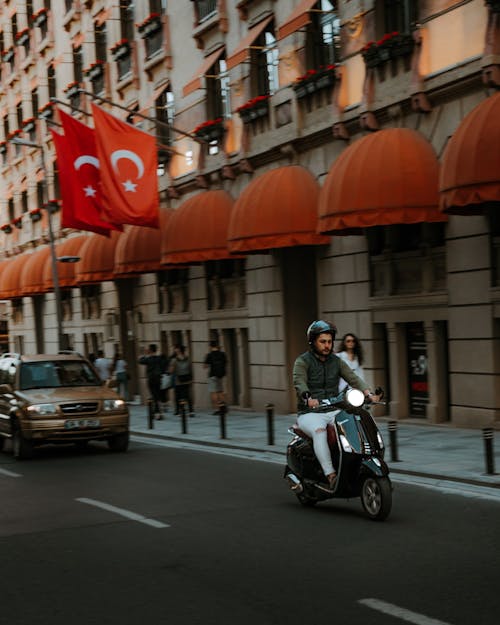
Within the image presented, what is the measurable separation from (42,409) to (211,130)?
1199cm

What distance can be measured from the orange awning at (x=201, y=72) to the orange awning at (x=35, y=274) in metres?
13.1

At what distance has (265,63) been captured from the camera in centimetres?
2358

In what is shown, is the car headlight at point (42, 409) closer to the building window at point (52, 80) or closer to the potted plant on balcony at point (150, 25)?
the potted plant on balcony at point (150, 25)

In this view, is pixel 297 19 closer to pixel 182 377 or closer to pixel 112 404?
pixel 182 377

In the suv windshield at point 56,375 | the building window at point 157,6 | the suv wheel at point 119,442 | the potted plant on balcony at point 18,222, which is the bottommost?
the suv wheel at point 119,442

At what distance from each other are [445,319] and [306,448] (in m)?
8.42

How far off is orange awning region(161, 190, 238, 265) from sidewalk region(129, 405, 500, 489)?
3.88 meters

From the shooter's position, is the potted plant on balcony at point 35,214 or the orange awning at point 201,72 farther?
the potted plant on balcony at point 35,214

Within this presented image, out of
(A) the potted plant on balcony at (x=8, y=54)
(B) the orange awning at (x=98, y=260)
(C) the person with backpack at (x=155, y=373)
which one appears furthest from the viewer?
(A) the potted plant on balcony at (x=8, y=54)

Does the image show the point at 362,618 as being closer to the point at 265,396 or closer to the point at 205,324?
the point at 265,396

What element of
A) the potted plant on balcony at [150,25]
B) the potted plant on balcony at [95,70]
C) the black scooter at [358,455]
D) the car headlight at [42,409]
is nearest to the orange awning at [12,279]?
the potted plant on balcony at [95,70]

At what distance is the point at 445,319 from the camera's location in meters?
17.3

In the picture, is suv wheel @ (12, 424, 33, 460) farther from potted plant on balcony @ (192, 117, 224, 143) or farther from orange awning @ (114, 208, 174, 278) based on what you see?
potted plant on balcony @ (192, 117, 224, 143)

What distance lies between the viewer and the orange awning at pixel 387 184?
54.6 feet
